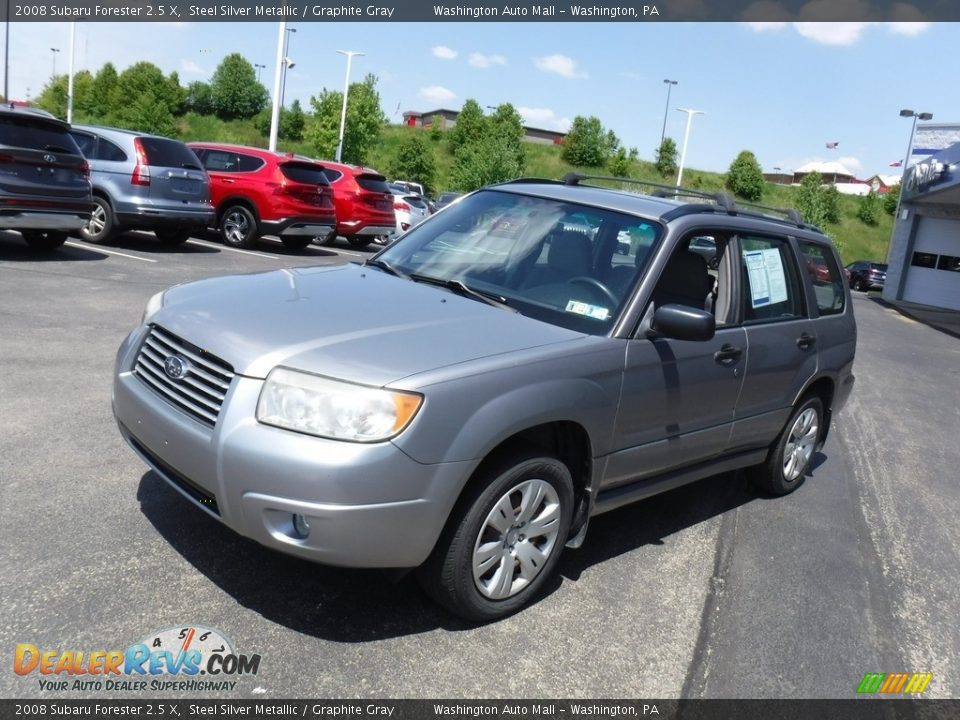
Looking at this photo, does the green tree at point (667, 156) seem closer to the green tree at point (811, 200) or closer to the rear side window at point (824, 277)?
the green tree at point (811, 200)

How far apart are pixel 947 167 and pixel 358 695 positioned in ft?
106

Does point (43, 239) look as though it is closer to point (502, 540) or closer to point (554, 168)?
point (502, 540)

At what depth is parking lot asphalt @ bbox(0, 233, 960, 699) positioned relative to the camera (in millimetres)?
3137

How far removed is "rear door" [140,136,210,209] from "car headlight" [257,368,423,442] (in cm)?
1109

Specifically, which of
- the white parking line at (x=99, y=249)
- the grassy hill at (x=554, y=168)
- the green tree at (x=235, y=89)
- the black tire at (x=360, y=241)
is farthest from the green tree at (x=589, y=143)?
the white parking line at (x=99, y=249)

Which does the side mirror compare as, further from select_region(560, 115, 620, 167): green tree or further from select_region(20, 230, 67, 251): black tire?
select_region(560, 115, 620, 167): green tree

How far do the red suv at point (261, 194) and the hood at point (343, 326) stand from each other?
12.0 m

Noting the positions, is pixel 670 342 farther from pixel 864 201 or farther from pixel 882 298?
pixel 864 201

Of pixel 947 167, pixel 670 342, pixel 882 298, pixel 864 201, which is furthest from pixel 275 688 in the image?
pixel 864 201

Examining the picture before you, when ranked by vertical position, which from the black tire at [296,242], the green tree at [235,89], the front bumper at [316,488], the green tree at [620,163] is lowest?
the black tire at [296,242]

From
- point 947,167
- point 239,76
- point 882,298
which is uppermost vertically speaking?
→ point 239,76

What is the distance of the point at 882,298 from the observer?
1419 inches

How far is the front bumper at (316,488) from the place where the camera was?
2.93 metres

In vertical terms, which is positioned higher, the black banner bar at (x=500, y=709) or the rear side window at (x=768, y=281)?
the rear side window at (x=768, y=281)
